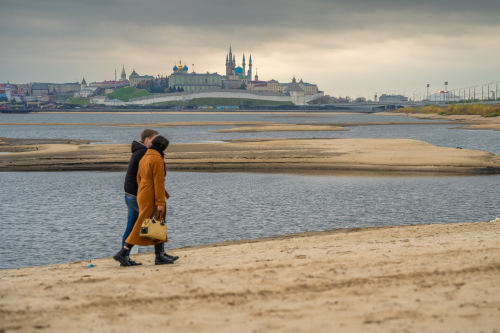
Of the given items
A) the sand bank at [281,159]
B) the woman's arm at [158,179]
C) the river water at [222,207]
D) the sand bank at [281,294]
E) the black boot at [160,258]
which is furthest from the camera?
the sand bank at [281,159]

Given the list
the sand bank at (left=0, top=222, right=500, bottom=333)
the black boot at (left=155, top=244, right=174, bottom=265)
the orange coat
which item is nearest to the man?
the orange coat

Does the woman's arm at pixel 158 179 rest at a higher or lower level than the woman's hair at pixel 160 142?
lower

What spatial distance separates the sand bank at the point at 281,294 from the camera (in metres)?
4.77

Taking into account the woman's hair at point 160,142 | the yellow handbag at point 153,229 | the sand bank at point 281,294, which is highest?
the woman's hair at point 160,142

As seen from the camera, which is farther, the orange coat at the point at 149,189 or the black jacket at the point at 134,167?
the black jacket at the point at 134,167

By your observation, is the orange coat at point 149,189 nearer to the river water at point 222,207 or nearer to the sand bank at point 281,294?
the sand bank at point 281,294

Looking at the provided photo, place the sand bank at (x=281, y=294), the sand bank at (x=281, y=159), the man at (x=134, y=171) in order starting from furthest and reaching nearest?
the sand bank at (x=281, y=159) → the man at (x=134, y=171) → the sand bank at (x=281, y=294)

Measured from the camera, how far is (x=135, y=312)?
17.0 feet

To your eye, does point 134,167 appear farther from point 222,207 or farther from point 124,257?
point 222,207

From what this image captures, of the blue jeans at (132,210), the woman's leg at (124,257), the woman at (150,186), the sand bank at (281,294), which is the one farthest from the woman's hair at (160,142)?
the sand bank at (281,294)

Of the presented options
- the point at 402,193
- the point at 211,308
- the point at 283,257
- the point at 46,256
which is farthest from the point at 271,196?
the point at 211,308

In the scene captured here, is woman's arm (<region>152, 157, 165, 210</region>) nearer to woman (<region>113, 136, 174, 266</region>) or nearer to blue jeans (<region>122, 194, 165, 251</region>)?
woman (<region>113, 136, 174, 266</region>)

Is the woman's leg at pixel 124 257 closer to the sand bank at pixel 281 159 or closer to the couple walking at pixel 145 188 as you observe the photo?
the couple walking at pixel 145 188

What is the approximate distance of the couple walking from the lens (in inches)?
289
